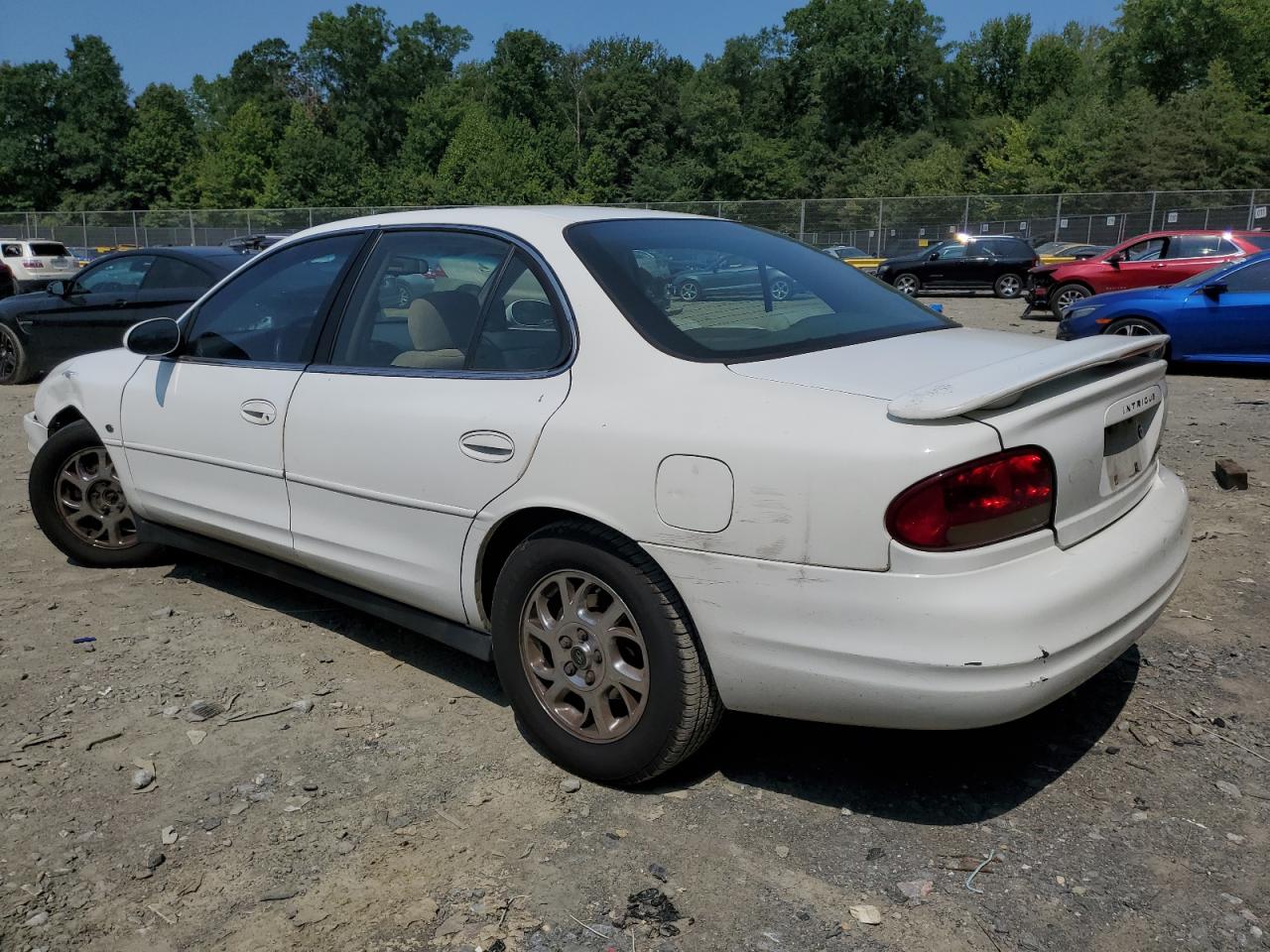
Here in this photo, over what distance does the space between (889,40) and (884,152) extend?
1458cm

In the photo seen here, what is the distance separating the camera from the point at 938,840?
8.91ft

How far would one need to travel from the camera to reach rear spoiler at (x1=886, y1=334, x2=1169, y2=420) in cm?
235

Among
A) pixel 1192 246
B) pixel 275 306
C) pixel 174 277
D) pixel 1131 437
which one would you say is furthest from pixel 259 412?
pixel 1192 246

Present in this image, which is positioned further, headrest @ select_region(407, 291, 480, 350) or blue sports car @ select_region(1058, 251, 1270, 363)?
blue sports car @ select_region(1058, 251, 1270, 363)

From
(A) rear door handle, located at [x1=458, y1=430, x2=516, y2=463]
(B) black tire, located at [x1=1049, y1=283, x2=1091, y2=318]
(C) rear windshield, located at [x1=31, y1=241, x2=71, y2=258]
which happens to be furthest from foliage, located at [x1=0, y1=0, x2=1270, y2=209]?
(A) rear door handle, located at [x1=458, y1=430, x2=516, y2=463]

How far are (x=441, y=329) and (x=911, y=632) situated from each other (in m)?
1.84

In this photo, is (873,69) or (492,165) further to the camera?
(873,69)

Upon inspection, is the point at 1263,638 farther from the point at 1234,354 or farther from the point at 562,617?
the point at 1234,354

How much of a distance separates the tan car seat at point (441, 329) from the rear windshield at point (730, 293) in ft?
1.46

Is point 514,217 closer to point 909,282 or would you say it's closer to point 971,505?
point 971,505

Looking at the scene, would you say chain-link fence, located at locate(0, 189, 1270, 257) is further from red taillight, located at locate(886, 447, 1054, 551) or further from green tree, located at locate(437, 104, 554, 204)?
red taillight, located at locate(886, 447, 1054, 551)

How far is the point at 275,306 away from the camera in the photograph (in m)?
4.04

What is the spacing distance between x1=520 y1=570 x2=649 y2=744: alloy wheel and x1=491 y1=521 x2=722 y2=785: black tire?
22 mm

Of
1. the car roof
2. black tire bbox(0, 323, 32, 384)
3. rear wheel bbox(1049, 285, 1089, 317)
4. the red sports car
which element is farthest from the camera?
rear wheel bbox(1049, 285, 1089, 317)
